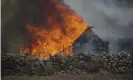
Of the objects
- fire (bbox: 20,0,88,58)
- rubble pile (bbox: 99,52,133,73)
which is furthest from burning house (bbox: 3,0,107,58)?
rubble pile (bbox: 99,52,133,73)

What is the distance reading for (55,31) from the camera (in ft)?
8.98

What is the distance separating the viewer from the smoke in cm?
267

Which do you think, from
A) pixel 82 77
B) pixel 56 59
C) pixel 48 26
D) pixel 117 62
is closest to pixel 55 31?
pixel 48 26

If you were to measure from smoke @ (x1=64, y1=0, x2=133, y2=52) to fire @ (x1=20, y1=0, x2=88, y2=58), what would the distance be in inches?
3.4

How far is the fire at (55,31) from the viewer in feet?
8.92

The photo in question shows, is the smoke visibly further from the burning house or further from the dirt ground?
the dirt ground

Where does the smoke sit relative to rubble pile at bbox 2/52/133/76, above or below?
above

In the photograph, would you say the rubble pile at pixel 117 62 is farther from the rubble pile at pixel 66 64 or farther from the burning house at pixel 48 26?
the burning house at pixel 48 26

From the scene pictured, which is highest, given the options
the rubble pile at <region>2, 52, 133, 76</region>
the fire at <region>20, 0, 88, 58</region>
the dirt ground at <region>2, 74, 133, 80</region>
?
the fire at <region>20, 0, 88, 58</region>

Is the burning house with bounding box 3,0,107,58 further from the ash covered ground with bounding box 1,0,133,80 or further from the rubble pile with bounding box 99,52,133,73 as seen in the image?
the rubble pile with bounding box 99,52,133,73

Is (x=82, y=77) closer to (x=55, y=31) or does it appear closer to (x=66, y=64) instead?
(x=66, y=64)

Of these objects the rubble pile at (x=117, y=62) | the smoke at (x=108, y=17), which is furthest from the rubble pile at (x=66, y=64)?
the smoke at (x=108, y=17)

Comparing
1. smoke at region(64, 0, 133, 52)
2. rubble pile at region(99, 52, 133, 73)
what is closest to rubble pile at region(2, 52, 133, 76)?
rubble pile at region(99, 52, 133, 73)

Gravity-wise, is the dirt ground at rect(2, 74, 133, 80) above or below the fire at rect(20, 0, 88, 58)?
below
